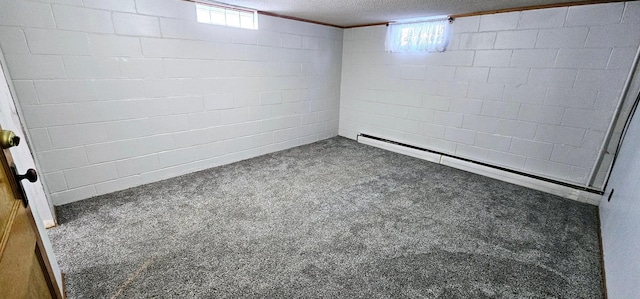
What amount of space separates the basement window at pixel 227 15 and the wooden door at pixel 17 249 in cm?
251

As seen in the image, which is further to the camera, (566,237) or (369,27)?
(369,27)

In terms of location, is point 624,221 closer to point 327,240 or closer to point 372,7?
point 327,240

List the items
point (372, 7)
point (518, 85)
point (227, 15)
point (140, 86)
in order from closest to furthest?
1. point (140, 86)
2. point (372, 7)
3. point (518, 85)
4. point (227, 15)

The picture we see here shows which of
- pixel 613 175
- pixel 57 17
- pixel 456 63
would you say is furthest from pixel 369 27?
pixel 57 17

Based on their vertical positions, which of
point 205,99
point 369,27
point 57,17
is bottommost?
point 205,99

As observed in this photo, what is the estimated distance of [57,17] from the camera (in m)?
2.12

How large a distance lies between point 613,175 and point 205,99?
13.5 ft

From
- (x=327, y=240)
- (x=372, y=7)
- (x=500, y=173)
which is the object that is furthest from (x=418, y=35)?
(x=327, y=240)

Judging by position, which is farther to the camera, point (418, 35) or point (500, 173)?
point (418, 35)

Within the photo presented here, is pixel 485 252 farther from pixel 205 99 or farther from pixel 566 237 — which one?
pixel 205 99

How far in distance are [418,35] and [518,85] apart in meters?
1.34

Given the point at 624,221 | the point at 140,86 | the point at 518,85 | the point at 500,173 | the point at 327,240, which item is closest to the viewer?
the point at 624,221

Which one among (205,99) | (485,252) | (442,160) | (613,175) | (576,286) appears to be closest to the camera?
(576,286)

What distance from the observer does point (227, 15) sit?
122 inches
